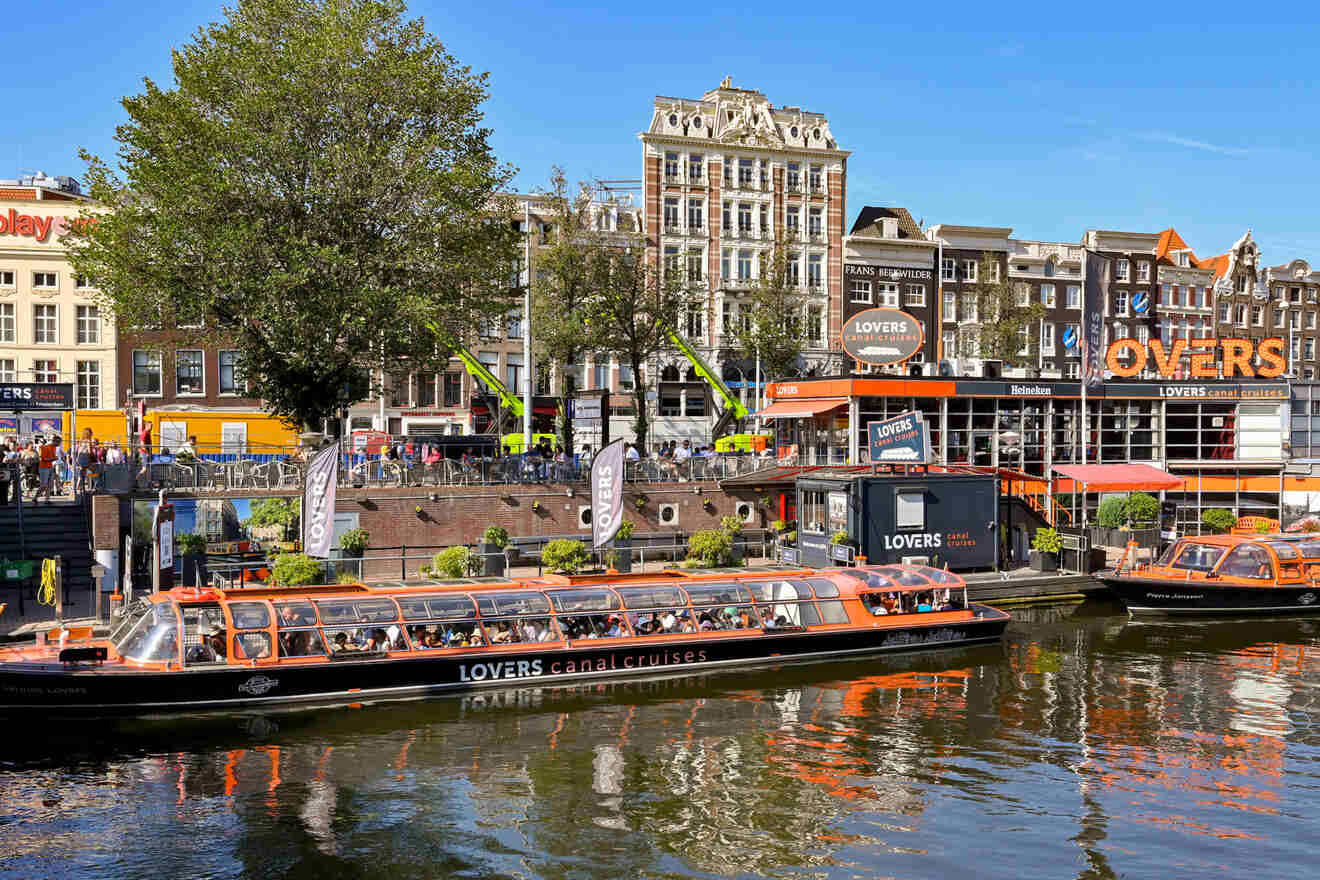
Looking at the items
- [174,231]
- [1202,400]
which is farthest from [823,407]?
[174,231]

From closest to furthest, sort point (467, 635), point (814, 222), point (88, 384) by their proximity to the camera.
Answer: point (467, 635), point (88, 384), point (814, 222)

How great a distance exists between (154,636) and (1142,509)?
122 ft

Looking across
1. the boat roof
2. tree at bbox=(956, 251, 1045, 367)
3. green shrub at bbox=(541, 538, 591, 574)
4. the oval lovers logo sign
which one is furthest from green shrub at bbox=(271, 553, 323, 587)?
tree at bbox=(956, 251, 1045, 367)

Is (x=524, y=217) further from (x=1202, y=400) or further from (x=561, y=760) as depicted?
(x=561, y=760)

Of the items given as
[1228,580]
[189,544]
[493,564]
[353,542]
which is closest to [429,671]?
[493,564]

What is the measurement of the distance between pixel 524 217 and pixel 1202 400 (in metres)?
38.8

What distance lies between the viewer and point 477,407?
66812mm

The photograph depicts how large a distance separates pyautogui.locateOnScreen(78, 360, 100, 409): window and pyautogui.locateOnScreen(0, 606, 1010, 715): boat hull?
128 ft

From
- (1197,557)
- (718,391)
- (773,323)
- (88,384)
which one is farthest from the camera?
(718,391)

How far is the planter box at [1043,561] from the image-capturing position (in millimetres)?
40438

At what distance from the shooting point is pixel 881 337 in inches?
1973

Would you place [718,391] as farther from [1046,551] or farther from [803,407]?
[1046,551]

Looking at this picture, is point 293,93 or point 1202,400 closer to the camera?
point 293,93

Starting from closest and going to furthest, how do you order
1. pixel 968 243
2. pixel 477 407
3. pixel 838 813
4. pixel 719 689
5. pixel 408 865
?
1. pixel 408 865
2. pixel 838 813
3. pixel 719 689
4. pixel 477 407
5. pixel 968 243
